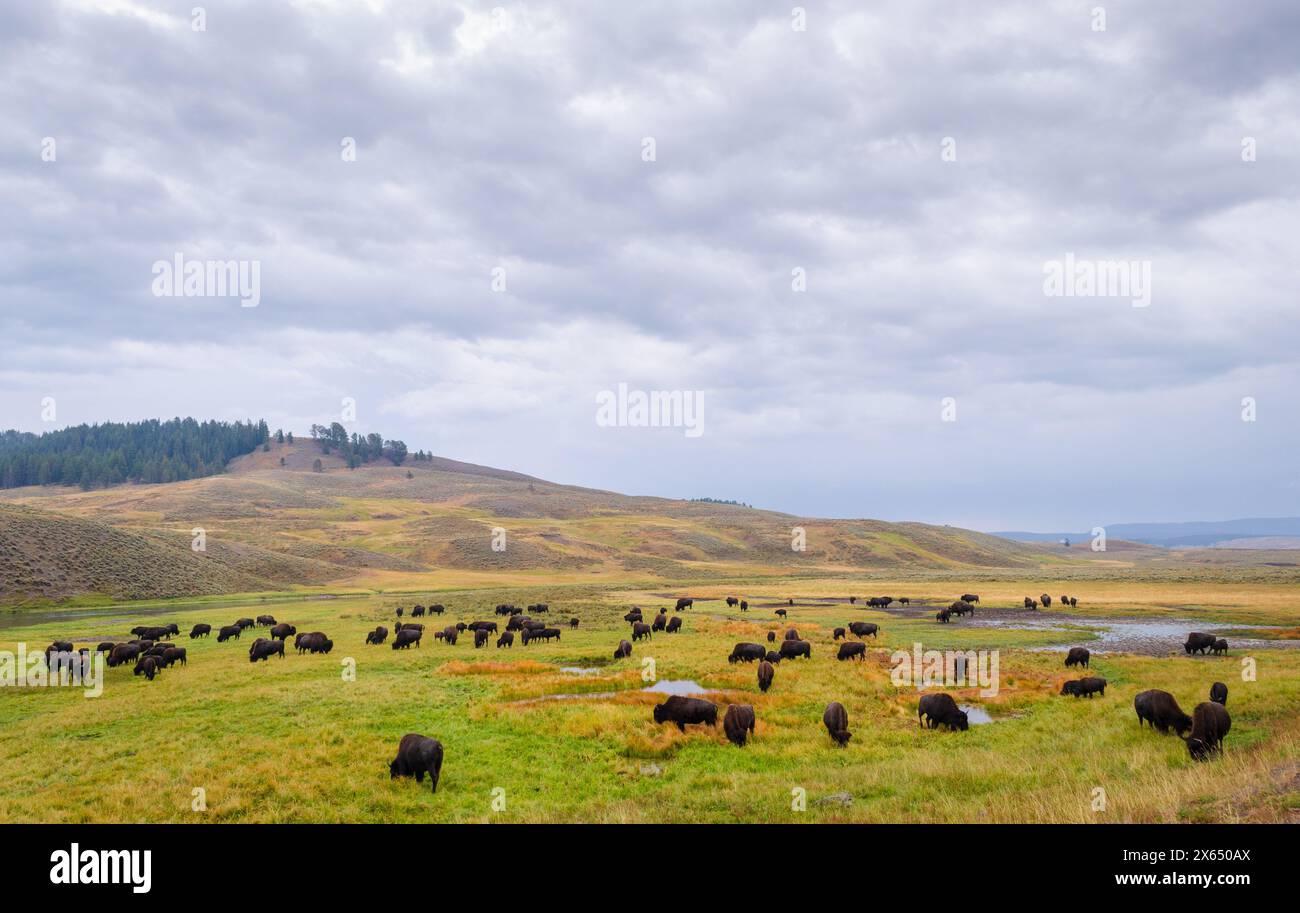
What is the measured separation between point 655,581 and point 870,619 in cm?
5615

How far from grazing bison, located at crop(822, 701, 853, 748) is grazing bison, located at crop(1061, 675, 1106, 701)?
34.4 feet

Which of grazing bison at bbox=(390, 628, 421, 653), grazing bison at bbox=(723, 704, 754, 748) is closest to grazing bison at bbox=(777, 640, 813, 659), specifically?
grazing bison at bbox=(723, 704, 754, 748)

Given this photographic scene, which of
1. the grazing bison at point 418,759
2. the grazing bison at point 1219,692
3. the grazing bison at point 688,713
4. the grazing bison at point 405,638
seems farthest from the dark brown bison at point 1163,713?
the grazing bison at point 405,638

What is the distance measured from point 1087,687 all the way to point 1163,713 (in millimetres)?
6780

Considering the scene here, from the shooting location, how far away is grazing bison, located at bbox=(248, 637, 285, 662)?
34031 mm

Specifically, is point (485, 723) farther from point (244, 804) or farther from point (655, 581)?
point (655, 581)

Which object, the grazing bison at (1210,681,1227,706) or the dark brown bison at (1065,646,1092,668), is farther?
the dark brown bison at (1065,646,1092,668)

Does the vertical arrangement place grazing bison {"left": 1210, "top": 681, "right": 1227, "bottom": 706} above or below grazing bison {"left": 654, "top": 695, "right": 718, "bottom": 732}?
above

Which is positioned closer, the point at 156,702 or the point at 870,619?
the point at 156,702

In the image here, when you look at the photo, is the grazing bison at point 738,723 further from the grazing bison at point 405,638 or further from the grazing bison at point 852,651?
the grazing bison at point 405,638

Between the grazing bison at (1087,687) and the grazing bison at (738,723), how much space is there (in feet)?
43.0

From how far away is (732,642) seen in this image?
1513 inches

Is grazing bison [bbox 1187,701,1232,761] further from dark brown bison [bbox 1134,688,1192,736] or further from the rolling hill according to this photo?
the rolling hill
